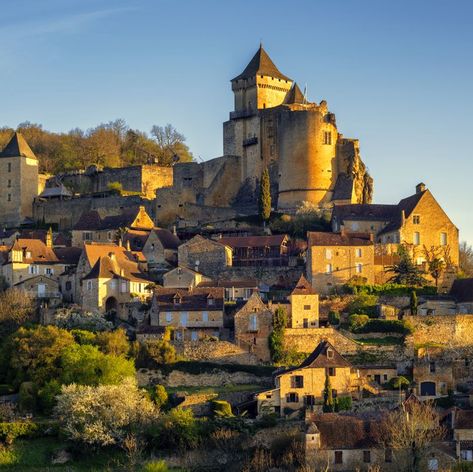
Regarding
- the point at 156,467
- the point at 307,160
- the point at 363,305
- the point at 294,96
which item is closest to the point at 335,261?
the point at 363,305

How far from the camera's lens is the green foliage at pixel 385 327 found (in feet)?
220

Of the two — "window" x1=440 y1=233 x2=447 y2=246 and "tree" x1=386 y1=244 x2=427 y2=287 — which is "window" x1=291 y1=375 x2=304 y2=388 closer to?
"tree" x1=386 y1=244 x2=427 y2=287

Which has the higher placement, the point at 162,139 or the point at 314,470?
the point at 162,139

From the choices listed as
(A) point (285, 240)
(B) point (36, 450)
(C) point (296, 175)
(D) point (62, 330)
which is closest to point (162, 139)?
(C) point (296, 175)

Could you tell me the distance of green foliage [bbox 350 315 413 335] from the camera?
67188mm

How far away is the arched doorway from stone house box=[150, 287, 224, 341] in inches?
443

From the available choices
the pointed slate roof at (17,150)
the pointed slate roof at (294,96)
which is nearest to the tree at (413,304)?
the pointed slate roof at (294,96)

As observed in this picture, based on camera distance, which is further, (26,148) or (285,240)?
(26,148)

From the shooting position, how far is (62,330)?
6594cm

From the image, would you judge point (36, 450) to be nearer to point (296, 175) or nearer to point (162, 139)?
point (296, 175)

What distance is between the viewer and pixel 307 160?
86.2m

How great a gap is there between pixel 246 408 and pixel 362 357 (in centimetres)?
798

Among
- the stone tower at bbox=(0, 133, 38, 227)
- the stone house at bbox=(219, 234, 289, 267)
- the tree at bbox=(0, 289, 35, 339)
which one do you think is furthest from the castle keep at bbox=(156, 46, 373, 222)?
the tree at bbox=(0, 289, 35, 339)

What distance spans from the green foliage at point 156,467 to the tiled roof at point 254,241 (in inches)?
953
